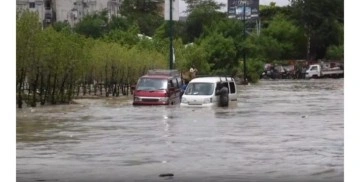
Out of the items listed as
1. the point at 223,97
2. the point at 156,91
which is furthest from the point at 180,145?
the point at 156,91

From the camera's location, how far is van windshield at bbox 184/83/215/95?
36509 millimetres

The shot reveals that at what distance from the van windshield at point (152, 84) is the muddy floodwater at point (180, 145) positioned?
4623 mm

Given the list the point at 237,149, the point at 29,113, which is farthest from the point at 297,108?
the point at 237,149

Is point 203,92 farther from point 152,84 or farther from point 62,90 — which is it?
point 62,90

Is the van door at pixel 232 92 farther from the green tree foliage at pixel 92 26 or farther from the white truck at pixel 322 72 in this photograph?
the green tree foliage at pixel 92 26

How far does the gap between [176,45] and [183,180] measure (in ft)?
181

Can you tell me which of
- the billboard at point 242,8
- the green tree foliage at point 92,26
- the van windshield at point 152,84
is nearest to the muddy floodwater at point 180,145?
the van windshield at point 152,84

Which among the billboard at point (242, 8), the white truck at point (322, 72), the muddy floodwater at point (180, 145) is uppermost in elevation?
the billboard at point (242, 8)

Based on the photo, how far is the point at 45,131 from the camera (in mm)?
24531

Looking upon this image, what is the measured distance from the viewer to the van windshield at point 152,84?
38.9 metres

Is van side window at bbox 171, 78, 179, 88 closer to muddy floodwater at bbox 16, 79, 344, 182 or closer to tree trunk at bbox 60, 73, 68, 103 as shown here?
tree trunk at bbox 60, 73, 68, 103

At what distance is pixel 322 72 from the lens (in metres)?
92.0

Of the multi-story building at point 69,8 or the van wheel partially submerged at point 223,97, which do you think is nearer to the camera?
the van wheel partially submerged at point 223,97

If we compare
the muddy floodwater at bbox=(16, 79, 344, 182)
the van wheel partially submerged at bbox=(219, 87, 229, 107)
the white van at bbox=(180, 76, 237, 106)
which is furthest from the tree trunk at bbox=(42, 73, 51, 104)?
the van wheel partially submerged at bbox=(219, 87, 229, 107)
